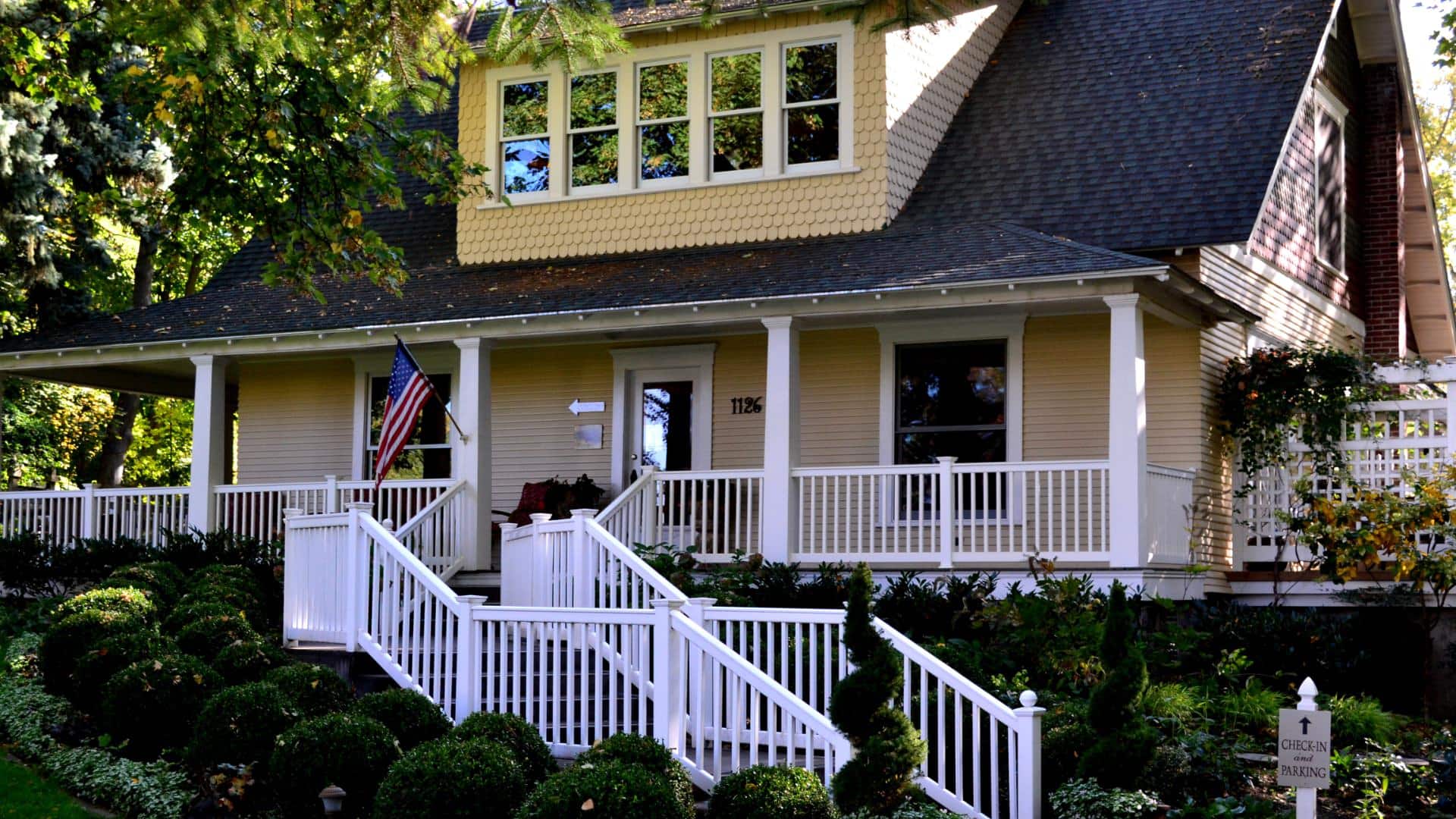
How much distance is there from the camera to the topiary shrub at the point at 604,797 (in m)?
8.39

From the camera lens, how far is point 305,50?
10.8m

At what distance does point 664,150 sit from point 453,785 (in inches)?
409

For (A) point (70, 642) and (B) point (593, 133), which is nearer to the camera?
(A) point (70, 642)

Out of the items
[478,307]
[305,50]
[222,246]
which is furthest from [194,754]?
[222,246]

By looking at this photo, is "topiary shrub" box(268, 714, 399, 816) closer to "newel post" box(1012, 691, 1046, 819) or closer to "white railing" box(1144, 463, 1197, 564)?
"newel post" box(1012, 691, 1046, 819)

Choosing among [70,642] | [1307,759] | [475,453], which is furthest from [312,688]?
[1307,759]

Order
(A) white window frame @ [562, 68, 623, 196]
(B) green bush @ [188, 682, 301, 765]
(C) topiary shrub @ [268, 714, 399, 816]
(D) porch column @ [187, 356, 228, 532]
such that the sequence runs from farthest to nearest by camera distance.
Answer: (A) white window frame @ [562, 68, 623, 196] < (D) porch column @ [187, 356, 228, 532] < (B) green bush @ [188, 682, 301, 765] < (C) topiary shrub @ [268, 714, 399, 816]

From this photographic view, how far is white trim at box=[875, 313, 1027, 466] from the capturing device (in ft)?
52.3

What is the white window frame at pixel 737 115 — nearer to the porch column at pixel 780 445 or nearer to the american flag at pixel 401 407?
the porch column at pixel 780 445

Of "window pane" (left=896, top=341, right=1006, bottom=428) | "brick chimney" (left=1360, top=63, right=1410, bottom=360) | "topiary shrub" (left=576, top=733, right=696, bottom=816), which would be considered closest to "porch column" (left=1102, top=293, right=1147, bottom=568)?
"window pane" (left=896, top=341, right=1006, bottom=428)

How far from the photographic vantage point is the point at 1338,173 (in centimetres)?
1923

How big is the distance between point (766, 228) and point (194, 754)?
360 inches

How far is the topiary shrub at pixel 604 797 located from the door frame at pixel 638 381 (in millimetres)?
8899

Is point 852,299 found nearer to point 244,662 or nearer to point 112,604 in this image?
point 244,662
